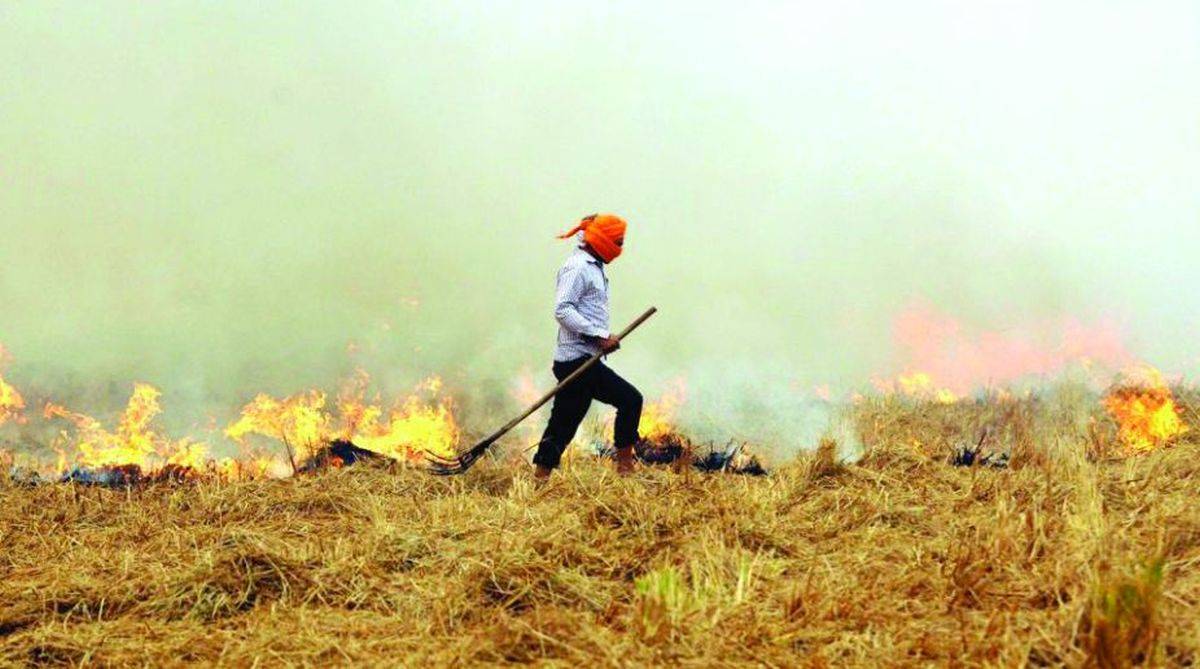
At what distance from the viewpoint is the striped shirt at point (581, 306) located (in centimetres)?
615

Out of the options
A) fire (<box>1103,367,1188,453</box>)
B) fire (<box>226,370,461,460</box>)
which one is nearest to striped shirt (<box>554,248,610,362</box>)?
fire (<box>226,370,461,460</box>)

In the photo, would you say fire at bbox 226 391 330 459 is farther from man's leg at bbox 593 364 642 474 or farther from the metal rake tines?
man's leg at bbox 593 364 642 474

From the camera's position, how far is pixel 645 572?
3523mm

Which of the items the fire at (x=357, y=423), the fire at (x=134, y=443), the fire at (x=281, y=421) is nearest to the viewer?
the fire at (x=134, y=443)

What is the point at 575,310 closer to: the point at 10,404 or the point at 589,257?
the point at 589,257

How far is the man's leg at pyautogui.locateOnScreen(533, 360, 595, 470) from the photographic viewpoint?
6.14 meters

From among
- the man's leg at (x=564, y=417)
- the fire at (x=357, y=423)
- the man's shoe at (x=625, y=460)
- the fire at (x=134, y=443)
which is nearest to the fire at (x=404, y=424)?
the fire at (x=357, y=423)

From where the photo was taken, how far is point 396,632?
117 inches

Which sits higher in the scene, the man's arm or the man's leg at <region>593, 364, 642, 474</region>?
the man's arm

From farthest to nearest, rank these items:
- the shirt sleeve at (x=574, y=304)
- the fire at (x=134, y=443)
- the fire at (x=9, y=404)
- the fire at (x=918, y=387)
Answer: the fire at (x=918, y=387), the fire at (x=9, y=404), the fire at (x=134, y=443), the shirt sleeve at (x=574, y=304)

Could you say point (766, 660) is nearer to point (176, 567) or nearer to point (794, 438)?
point (176, 567)

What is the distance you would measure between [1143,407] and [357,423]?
831 cm

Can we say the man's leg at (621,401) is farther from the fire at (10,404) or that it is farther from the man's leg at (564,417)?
the fire at (10,404)

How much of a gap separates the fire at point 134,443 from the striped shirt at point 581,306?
4.18 metres
